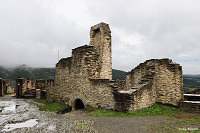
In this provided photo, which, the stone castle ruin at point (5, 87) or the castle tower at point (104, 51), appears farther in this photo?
the stone castle ruin at point (5, 87)

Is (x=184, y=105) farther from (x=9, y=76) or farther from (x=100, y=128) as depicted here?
(x=9, y=76)

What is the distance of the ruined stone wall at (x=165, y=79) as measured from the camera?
39.1ft

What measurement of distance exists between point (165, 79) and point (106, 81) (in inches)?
187

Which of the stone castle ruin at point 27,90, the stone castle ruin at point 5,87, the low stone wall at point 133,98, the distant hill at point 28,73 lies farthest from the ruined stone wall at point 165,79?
the distant hill at point 28,73

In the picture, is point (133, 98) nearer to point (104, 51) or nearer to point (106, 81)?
point (106, 81)

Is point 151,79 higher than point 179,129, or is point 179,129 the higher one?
point 151,79

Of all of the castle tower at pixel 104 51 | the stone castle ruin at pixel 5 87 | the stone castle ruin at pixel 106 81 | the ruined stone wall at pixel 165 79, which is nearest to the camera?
the stone castle ruin at pixel 106 81

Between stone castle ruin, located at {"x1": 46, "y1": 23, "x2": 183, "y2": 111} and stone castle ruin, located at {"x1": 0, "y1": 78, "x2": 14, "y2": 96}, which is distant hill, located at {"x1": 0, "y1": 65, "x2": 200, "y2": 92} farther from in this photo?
stone castle ruin, located at {"x1": 46, "y1": 23, "x2": 183, "y2": 111}

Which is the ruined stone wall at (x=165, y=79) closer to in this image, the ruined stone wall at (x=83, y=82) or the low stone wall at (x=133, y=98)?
the low stone wall at (x=133, y=98)

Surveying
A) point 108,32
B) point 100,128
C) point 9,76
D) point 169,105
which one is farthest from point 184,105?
point 9,76

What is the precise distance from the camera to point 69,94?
555 inches

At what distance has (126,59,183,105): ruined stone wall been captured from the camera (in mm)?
11914

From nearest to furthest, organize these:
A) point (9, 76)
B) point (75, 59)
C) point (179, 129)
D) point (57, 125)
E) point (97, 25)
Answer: point (179, 129)
point (57, 125)
point (75, 59)
point (97, 25)
point (9, 76)

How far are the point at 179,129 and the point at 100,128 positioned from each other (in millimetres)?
3281
